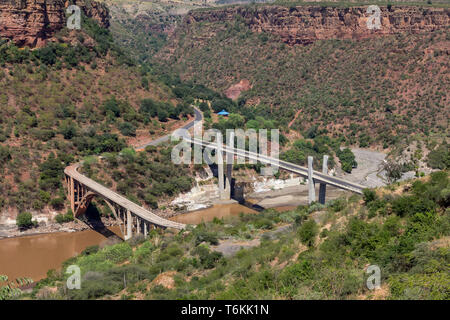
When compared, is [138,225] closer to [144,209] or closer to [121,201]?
[144,209]

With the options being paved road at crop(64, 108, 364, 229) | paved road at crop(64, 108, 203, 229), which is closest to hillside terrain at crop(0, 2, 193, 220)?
paved road at crop(64, 108, 203, 229)

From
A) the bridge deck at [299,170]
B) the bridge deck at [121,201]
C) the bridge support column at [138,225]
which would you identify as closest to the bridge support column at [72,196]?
the bridge deck at [121,201]

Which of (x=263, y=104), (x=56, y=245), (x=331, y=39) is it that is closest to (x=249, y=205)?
(x=56, y=245)

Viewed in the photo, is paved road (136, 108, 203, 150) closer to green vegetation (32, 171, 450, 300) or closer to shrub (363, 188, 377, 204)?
green vegetation (32, 171, 450, 300)

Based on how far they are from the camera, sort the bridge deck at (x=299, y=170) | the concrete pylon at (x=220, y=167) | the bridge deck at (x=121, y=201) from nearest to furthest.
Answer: the bridge deck at (x=121, y=201), the bridge deck at (x=299, y=170), the concrete pylon at (x=220, y=167)

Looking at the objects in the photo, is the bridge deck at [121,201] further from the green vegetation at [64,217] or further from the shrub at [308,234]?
the shrub at [308,234]

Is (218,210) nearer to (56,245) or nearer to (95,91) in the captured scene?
(56,245)
